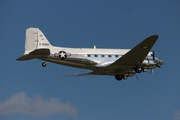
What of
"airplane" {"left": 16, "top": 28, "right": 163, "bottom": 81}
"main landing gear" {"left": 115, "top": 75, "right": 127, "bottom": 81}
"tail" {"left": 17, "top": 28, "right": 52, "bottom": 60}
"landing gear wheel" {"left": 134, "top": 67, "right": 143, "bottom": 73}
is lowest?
"main landing gear" {"left": 115, "top": 75, "right": 127, "bottom": 81}

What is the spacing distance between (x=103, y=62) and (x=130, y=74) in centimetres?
448

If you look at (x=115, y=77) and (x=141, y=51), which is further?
(x=115, y=77)

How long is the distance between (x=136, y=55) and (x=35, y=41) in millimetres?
10389

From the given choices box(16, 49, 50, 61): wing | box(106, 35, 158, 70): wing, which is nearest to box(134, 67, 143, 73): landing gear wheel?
box(106, 35, 158, 70): wing

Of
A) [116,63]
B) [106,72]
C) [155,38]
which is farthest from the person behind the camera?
[106,72]

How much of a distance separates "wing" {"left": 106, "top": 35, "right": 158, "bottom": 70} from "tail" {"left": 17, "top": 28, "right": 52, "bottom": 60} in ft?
23.0

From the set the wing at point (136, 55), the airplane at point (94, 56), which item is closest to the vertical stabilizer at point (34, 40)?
the airplane at point (94, 56)

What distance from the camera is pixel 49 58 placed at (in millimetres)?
39062

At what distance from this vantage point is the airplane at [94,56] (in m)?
38.6

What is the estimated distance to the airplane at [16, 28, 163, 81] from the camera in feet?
127

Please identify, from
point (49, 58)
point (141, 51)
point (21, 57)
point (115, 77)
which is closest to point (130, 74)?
point (115, 77)

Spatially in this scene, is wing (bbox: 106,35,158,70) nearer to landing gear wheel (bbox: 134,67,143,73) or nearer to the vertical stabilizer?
landing gear wheel (bbox: 134,67,143,73)

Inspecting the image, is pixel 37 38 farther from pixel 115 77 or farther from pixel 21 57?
pixel 115 77

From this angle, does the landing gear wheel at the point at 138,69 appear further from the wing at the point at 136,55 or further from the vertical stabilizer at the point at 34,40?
the vertical stabilizer at the point at 34,40
